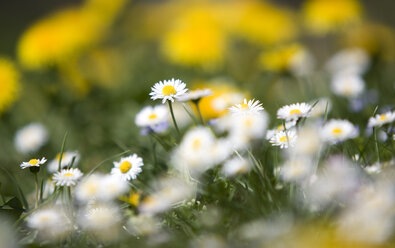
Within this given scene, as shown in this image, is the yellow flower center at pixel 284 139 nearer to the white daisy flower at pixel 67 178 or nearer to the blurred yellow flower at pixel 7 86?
the white daisy flower at pixel 67 178

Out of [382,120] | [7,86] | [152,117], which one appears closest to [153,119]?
[152,117]

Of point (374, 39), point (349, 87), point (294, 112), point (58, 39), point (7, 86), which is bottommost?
point (294, 112)

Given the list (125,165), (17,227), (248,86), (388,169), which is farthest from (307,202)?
(248,86)

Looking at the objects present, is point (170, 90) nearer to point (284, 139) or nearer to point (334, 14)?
point (284, 139)

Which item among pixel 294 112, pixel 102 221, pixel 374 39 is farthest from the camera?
pixel 374 39

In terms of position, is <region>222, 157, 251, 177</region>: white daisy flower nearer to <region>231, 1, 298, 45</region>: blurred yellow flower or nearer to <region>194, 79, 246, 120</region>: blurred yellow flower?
<region>194, 79, 246, 120</region>: blurred yellow flower
